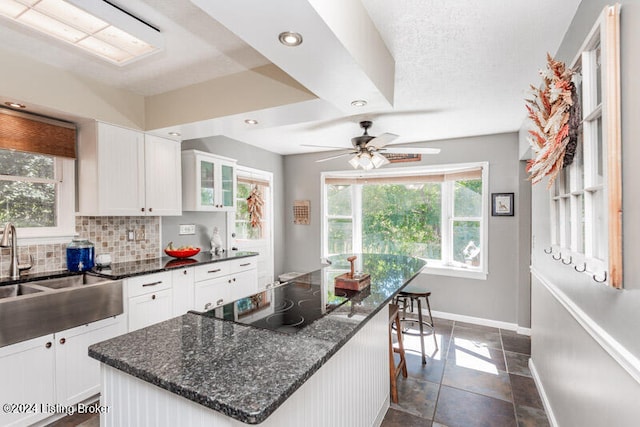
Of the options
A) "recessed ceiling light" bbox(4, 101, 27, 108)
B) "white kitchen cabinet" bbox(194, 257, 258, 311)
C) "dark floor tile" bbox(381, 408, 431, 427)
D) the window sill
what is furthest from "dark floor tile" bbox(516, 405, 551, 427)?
"recessed ceiling light" bbox(4, 101, 27, 108)

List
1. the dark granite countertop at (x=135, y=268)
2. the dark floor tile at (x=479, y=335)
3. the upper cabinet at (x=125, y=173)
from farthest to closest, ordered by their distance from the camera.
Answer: the dark floor tile at (x=479, y=335)
the upper cabinet at (x=125, y=173)
the dark granite countertop at (x=135, y=268)

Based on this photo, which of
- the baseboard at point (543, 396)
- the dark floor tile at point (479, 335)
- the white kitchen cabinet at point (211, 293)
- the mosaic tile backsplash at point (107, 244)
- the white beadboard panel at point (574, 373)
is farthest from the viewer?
the dark floor tile at point (479, 335)

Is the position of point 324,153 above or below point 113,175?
above

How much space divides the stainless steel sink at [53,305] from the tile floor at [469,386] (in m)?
2.24

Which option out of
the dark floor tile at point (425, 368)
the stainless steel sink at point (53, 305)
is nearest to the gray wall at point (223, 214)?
the stainless steel sink at point (53, 305)

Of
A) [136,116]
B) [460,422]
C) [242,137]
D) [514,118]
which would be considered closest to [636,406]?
[460,422]

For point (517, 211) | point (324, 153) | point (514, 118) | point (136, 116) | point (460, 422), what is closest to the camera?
point (460, 422)

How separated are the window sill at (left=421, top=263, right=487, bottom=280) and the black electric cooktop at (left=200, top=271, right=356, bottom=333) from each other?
261 cm

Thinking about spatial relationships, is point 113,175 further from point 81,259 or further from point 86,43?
point 86,43

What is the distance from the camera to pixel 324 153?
5168mm

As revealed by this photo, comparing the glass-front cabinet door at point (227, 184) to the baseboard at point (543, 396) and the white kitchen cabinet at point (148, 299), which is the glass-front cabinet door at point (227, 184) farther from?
the baseboard at point (543, 396)

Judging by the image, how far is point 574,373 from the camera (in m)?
1.71

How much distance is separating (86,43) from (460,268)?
14.8 feet

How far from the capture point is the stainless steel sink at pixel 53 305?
1900mm
